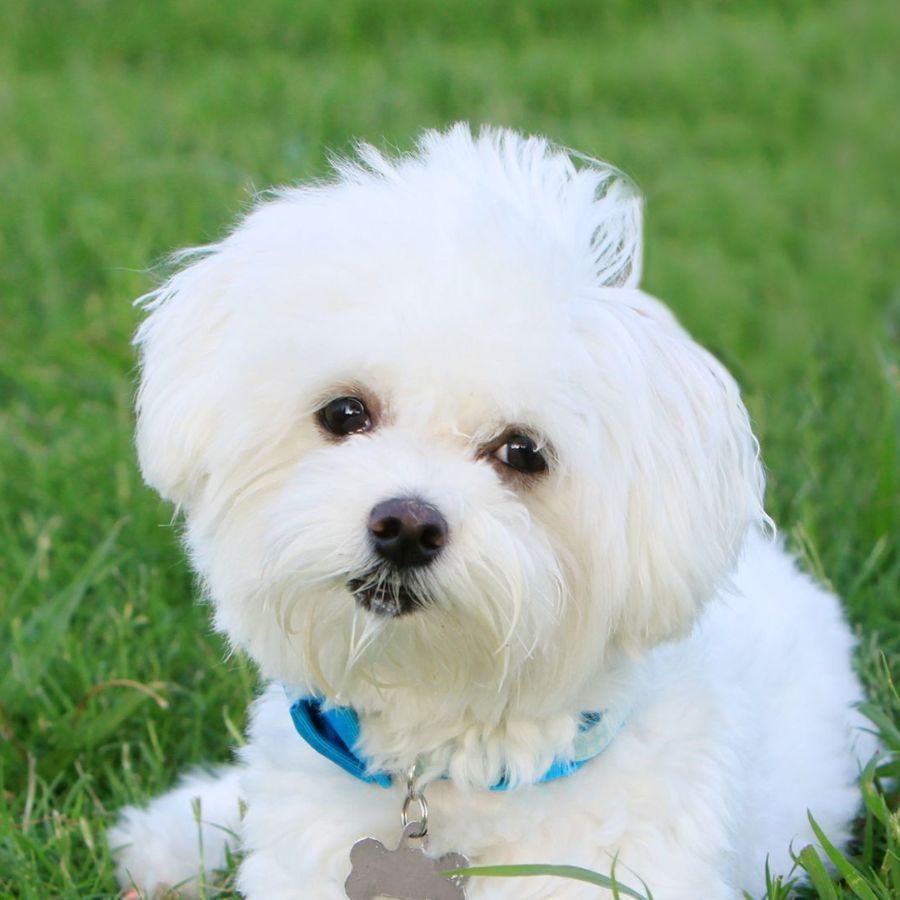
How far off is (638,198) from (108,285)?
9.65ft

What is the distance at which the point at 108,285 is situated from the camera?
4949mm

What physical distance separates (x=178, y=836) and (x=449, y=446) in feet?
3.66

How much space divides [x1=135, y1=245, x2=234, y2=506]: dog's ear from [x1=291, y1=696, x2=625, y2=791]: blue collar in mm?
377

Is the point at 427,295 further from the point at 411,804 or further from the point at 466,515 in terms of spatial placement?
the point at 411,804

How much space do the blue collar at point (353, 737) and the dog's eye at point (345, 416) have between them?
419 millimetres

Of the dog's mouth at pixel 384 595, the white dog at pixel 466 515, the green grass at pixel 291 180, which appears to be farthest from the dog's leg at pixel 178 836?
the dog's mouth at pixel 384 595

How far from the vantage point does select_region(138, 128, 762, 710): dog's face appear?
1.96 metres

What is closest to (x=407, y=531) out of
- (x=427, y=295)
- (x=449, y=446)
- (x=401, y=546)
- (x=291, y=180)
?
(x=401, y=546)

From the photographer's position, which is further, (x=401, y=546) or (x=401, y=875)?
(x=401, y=875)

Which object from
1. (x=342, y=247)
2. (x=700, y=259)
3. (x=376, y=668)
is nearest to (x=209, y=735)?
(x=376, y=668)

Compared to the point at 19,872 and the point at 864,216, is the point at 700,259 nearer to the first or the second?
the point at 864,216

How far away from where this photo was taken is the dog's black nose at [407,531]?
191 cm

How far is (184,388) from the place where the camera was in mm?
2215

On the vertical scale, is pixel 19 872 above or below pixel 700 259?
above
